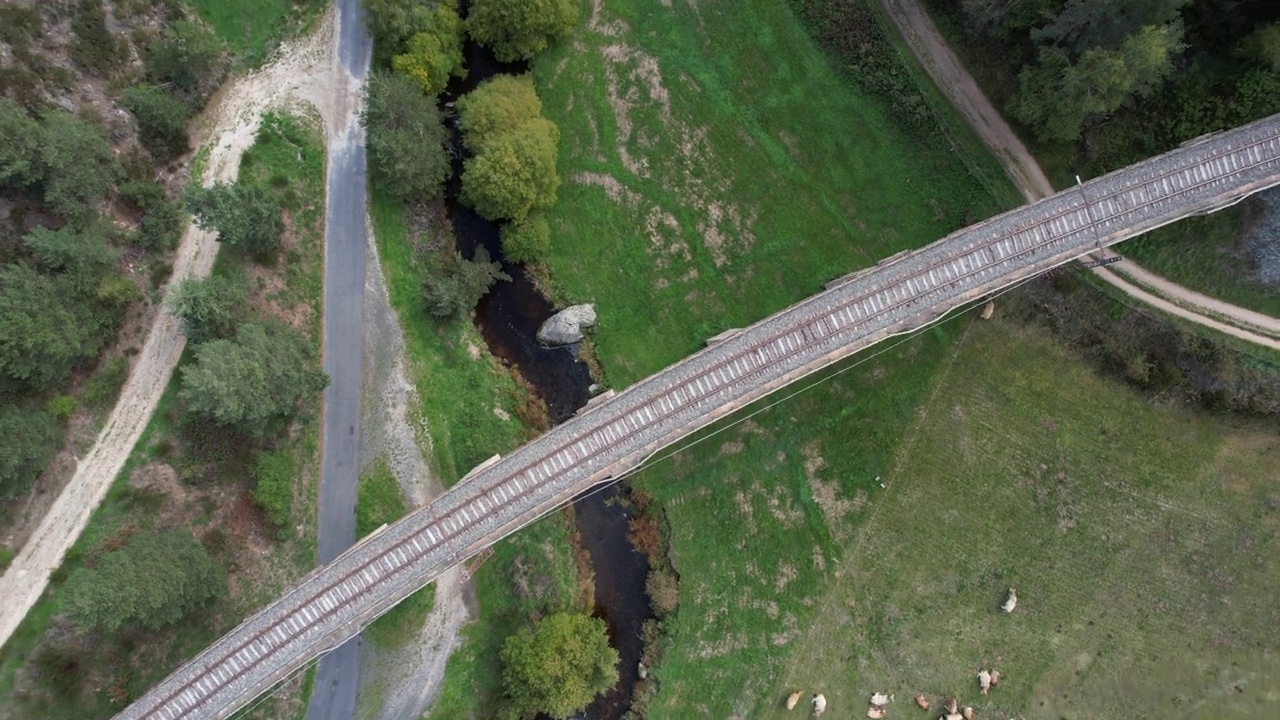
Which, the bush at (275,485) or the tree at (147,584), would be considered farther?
the bush at (275,485)

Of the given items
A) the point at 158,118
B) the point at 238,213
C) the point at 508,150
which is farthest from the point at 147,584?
the point at 508,150

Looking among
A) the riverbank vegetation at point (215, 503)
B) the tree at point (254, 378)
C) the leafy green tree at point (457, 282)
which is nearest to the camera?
the tree at point (254, 378)

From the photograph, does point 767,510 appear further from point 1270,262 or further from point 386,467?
point 1270,262

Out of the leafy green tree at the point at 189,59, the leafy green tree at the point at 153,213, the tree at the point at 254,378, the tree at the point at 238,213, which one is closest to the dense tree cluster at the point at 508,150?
the tree at the point at 238,213

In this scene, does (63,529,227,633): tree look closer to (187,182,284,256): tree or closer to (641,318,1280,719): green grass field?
(187,182,284,256): tree

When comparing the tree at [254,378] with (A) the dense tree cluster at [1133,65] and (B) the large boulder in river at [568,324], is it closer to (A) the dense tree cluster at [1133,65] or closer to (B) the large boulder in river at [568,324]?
(B) the large boulder in river at [568,324]

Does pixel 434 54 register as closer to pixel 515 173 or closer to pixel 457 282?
pixel 515 173

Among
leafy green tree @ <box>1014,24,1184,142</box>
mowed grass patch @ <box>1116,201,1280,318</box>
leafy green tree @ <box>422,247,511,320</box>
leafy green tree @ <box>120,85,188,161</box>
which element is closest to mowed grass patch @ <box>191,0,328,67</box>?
leafy green tree @ <box>120,85,188,161</box>

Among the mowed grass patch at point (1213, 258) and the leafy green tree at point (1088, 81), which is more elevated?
the leafy green tree at point (1088, 81)
